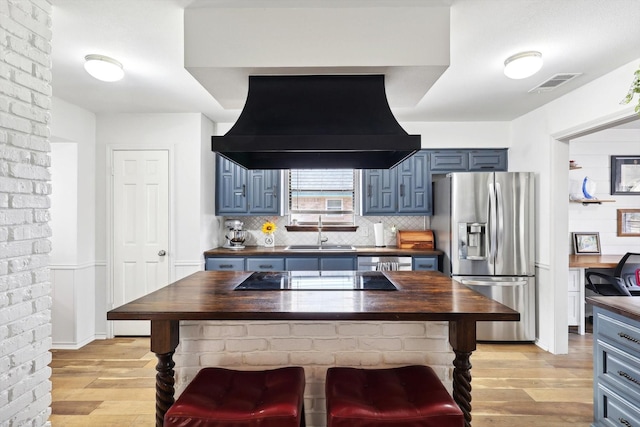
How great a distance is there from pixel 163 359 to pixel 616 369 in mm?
2418

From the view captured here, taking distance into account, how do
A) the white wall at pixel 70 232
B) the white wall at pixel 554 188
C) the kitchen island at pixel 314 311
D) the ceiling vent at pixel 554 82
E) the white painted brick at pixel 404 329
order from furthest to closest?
1. the white wall at pixel 70 232
2. the white wall at pixel 554 188
3. the ceiling vent at pixel 554 82
4. the white painted brick at pixel 404 329
5. the kitchen island at pixel 314 311

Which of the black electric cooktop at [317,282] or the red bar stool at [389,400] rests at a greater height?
the black electric cooktop at [317,282]

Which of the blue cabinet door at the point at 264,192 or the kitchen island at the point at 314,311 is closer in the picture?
the kitchen island at the point at 314,311

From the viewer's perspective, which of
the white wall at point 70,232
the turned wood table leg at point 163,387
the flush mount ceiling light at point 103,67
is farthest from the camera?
the white wall at point 70,232

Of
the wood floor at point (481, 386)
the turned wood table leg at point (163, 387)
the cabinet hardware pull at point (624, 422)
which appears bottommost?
the wood floor at point (481, 386)

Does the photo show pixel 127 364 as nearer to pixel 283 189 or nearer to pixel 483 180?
pixel 283 189

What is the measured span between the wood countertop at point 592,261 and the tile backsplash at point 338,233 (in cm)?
163

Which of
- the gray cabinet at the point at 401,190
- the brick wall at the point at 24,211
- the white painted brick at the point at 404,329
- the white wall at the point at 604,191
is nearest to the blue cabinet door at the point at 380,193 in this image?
the gray cabinet at the point at 401,190

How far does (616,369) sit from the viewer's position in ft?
6.61

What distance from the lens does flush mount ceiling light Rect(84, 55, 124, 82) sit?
2.56 metres

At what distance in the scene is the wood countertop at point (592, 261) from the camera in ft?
12.7

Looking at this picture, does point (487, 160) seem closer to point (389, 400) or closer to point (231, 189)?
point (231, 189)

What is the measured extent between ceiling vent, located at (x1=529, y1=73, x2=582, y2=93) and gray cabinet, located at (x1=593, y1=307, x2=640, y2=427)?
187cm

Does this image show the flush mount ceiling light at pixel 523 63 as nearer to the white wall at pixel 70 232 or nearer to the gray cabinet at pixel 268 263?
the gray cabinet at pixel 268 263
